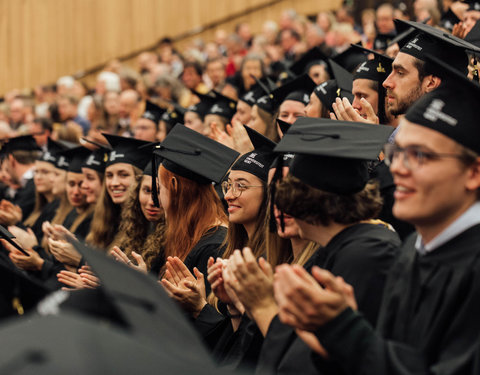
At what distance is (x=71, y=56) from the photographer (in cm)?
1554

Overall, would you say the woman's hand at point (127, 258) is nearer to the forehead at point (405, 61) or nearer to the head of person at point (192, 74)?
the forehead at point (405, 61)

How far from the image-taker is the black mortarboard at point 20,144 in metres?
7.49

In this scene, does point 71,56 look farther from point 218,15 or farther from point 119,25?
point 218,15

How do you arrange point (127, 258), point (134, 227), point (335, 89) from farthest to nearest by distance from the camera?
point (134, 227)
point (335, 89)
point (127, 258)

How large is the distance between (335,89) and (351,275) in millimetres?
2420

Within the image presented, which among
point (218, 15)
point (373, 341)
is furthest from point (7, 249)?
point (218, 15)

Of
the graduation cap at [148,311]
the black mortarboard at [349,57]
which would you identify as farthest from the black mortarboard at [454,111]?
the black mortarboard at [349,57]

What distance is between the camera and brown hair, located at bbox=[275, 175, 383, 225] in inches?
95.6

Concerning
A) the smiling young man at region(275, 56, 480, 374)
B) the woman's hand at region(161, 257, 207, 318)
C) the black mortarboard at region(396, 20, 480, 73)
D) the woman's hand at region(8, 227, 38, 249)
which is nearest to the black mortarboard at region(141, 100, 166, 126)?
the woman's hand at region(8, 227, 38, 249)

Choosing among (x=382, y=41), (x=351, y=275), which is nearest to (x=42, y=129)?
(x=382, y=41)

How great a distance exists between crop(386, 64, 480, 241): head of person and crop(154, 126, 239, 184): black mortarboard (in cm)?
188

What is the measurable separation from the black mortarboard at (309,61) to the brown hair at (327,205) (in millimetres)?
4051

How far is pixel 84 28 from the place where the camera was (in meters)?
15.2

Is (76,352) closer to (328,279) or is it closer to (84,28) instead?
(328,279)
